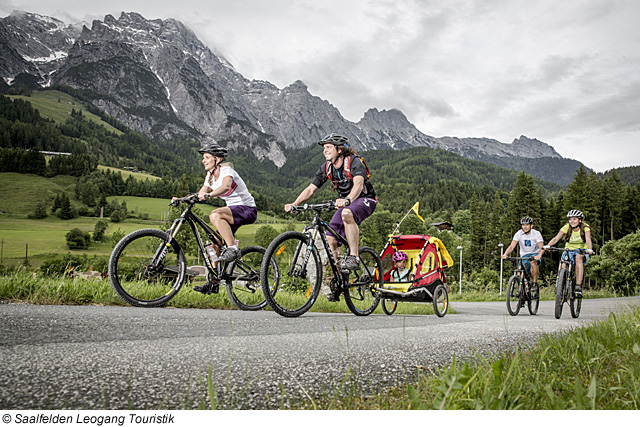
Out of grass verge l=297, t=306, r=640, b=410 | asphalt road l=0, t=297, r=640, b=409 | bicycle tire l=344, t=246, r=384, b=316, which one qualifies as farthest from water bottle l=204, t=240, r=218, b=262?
grass verge l=297, t=306, r=640, b=410

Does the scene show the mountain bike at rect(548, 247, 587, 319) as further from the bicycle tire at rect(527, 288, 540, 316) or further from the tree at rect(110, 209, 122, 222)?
the tree at rect(110, 209, 122, 222)

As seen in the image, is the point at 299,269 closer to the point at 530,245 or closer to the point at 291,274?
the point at 291,274

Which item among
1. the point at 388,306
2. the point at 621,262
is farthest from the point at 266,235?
the point at 388,306

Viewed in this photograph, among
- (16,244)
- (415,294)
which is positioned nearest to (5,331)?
(415,294)

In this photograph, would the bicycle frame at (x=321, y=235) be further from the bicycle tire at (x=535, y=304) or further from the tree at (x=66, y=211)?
the tree at (x=66, y=211)

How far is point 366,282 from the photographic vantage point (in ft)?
22.5

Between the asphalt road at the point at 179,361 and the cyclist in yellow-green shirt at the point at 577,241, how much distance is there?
6.68m

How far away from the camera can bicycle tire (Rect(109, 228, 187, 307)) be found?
5453mm

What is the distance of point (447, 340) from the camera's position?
369 centimetres

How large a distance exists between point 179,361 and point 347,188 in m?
4.49

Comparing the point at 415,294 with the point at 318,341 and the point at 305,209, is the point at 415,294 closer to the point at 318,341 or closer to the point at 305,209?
the point at 305,209

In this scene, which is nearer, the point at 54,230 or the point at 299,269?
the point at 299,269

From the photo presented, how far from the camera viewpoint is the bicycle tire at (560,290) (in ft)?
28.4

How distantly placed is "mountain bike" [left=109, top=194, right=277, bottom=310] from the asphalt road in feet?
5.24
